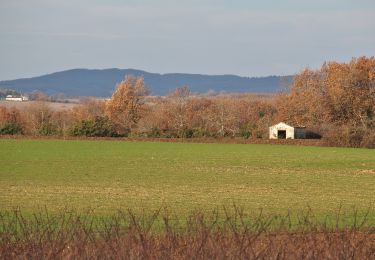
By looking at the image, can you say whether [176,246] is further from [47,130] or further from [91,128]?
[47,130]

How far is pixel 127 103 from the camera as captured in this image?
96562mm

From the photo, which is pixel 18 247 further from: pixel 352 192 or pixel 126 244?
pixel 352 192

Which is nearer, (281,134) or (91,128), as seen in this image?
(91,128)

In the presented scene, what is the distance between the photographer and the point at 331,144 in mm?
68750

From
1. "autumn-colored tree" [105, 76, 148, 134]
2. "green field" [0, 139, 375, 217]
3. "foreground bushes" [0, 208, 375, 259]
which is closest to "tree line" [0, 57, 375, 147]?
"autumn-colored tree" [105, 76, 148, 134]

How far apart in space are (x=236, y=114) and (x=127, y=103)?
14.6 metres

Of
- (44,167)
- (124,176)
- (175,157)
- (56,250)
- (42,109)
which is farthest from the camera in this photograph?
(42,109)

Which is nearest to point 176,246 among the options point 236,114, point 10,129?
point 10,129

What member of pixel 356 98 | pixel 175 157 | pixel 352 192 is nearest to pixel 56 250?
pixel 352 192

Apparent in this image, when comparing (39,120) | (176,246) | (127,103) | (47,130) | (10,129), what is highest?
(127,103)

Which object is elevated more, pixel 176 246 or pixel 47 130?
pixel 176 246

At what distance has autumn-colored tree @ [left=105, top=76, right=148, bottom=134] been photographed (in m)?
89.9

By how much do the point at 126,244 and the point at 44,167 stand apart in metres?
31.6

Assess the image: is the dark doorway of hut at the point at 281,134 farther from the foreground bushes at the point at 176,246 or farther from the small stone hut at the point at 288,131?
the foreground bushes at the point at 176,246
